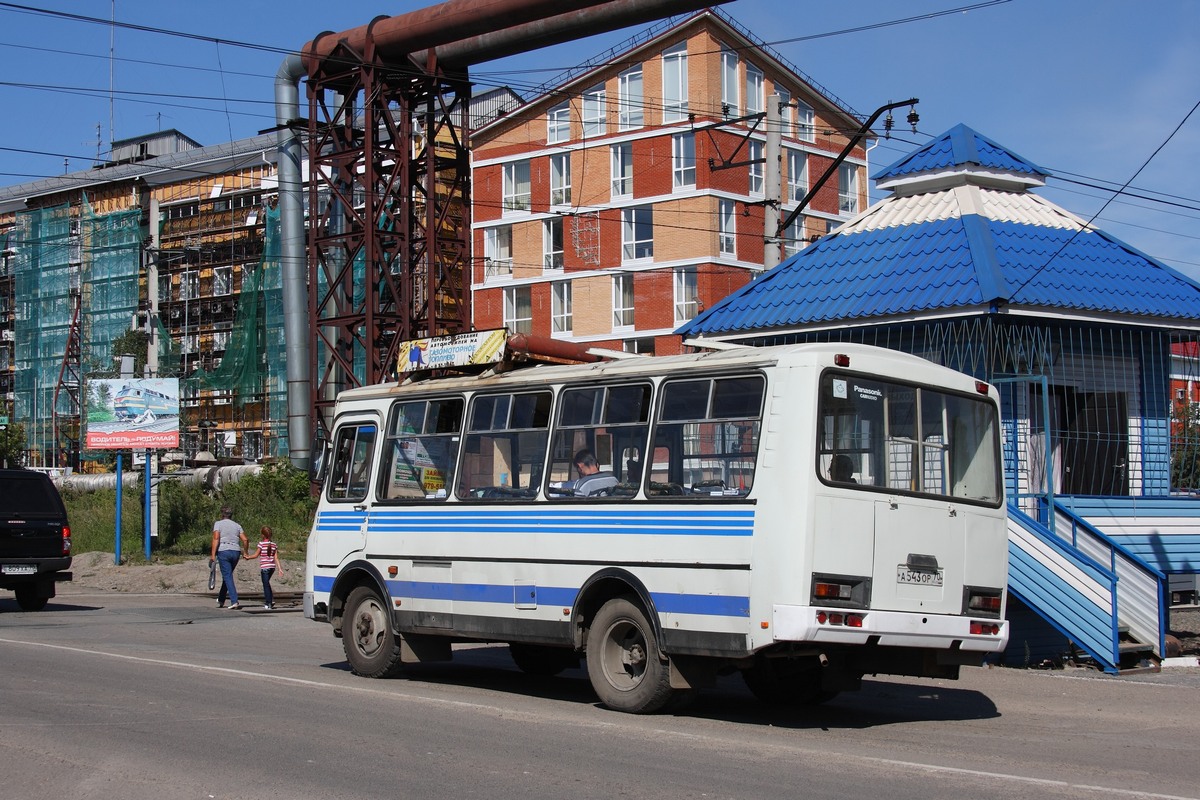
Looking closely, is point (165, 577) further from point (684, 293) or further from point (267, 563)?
point (684, 293)

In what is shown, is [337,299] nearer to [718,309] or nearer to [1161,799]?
[718,309]

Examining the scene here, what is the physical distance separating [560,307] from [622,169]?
671cm

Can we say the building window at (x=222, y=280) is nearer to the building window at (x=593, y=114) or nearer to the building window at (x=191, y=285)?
the building window at (x=191, y=285)

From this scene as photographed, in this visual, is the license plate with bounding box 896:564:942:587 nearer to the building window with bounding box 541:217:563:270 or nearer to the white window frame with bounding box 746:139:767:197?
the white window frame with bounding box 746:139:767:197

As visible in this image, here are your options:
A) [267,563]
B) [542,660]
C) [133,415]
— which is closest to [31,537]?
[267,563]

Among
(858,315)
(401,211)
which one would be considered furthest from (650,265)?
(858,315)

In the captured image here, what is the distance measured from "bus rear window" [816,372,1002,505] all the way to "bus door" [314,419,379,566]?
5635 millimetres

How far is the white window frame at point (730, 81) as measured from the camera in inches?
2192

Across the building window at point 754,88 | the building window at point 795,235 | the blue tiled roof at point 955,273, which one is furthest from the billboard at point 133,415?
the building window at point 754,88

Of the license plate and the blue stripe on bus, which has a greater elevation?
the license plate

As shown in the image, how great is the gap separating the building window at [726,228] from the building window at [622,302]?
4.53 meters

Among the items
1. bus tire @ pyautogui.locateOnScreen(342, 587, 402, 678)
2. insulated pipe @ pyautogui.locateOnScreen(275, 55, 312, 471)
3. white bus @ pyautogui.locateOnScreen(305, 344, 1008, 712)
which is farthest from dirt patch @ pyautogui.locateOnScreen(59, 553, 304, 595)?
white bus @ pyautogui.locateOnScreen(305, 344, 1008, 712)

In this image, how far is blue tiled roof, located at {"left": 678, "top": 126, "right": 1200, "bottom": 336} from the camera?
1734cm

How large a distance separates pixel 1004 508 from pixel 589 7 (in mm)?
25295
